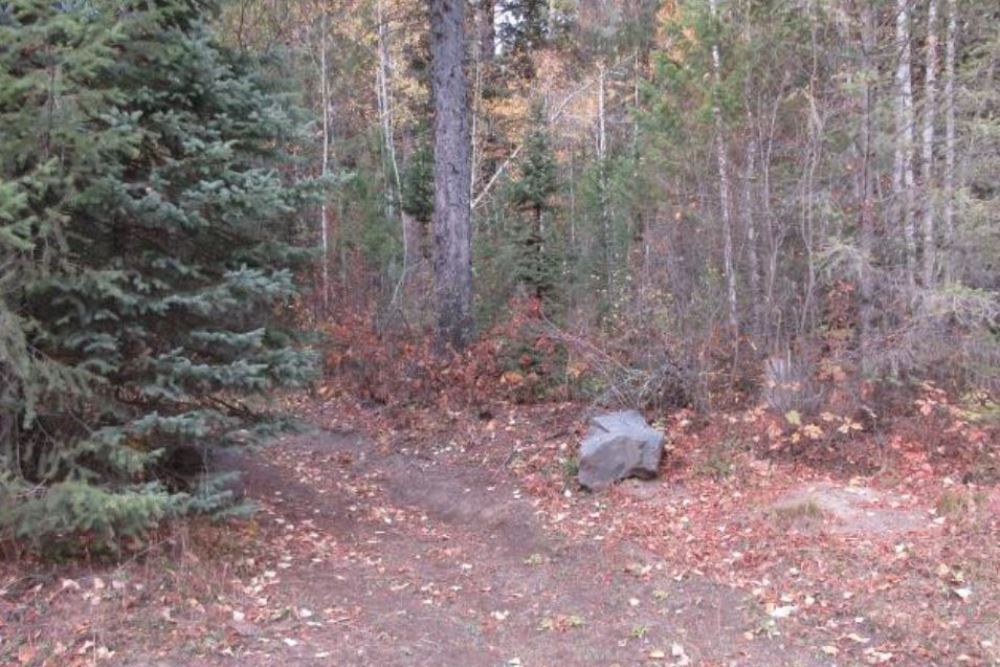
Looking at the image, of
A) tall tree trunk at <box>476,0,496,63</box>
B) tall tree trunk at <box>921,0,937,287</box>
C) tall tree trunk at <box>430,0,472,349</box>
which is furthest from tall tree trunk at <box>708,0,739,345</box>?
tall tree trunk at <box>476,0,496,63</box>

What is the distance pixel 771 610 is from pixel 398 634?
2.49 m

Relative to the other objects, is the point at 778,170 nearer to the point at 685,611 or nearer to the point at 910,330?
the point at 910,330

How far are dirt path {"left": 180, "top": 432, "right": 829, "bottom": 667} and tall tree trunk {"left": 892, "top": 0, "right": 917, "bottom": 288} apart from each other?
4.82m

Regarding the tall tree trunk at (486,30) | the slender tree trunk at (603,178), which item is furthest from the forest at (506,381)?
the tall tree trunk at (486,30)

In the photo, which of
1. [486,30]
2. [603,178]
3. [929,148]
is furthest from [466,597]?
[486,30]

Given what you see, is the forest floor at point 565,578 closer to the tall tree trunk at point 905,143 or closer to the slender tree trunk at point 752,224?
the slender tree trunk at point 752,224

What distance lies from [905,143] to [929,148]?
0.68 metres

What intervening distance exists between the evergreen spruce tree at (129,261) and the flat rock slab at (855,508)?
14.2ft

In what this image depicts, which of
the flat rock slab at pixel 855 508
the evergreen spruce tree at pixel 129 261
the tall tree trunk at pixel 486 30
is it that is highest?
the tall tree trunk at pixel 486 30

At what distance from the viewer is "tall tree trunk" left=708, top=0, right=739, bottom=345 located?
30.7ft

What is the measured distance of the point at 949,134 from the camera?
9805mm

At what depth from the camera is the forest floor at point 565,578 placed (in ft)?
16.4

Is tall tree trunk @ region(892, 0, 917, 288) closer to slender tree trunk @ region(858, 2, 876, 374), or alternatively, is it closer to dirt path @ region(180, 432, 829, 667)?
slender tree trunk @ region(858, 2, 876, 374)

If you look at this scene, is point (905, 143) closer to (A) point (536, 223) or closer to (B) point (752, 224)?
(B) point (752, 224)
